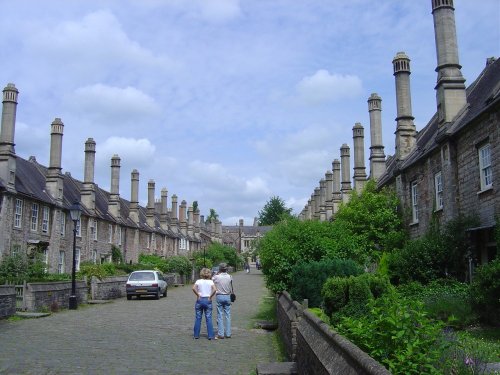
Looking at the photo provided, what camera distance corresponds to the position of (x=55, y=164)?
123 feet

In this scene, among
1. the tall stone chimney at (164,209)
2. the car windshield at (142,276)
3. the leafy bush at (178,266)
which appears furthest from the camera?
the tall stone chimney at (164,209)

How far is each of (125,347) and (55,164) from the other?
2791 cm

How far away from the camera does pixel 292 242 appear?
17.5 meters

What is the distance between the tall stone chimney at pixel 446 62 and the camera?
68.3 feet

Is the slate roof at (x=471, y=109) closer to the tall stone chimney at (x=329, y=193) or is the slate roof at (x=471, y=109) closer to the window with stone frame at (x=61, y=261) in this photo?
the tall stone chimney at (x=329, y=193)

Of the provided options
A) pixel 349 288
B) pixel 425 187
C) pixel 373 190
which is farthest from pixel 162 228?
pixel 349 288

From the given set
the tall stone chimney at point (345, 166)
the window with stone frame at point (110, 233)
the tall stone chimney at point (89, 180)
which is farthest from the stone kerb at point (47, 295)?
the window with stone frame at point (110, 233)

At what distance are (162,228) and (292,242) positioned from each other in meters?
52.5

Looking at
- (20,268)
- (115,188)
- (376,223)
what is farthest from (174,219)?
(376,223)

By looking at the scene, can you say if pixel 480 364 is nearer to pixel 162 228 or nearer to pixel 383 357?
pixel 383 357

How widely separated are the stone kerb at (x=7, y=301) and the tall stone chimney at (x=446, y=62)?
1782cm

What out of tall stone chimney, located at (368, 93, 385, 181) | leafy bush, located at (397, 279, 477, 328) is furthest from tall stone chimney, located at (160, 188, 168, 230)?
leafy bush, located at (397, 279, 477, 328)

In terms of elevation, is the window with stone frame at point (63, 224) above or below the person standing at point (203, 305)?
above

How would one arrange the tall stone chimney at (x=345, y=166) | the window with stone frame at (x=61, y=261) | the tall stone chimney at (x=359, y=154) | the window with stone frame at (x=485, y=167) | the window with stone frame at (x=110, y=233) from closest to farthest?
the window with stone frame at (x=485, y=167) < the tall stone chimney at (x=359, y=154) < the window with stone frame at (x=61, y=261) < the tall stone chimney at (x=345, y=166) < the window with stone frame at (x=110, y=233)
